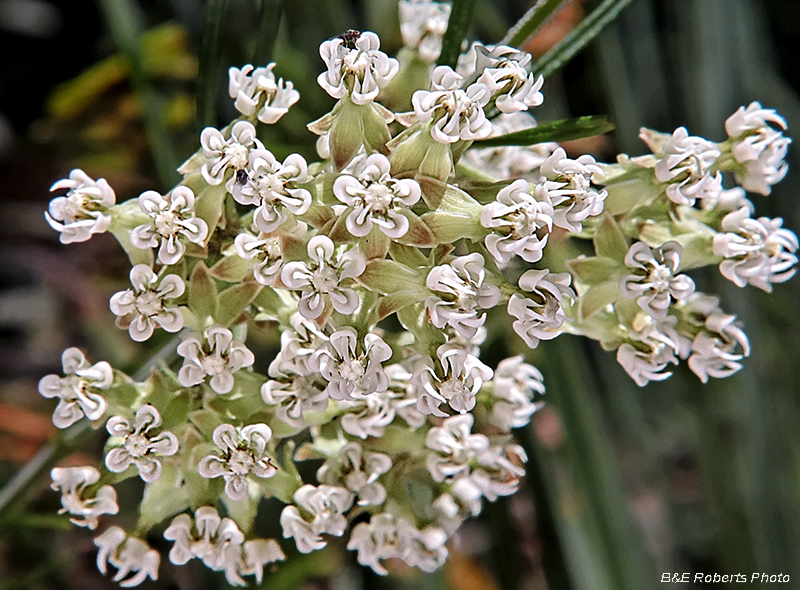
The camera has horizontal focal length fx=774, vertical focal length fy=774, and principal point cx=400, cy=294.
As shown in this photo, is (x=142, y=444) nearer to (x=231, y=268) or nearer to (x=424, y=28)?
(x=231, y=268)

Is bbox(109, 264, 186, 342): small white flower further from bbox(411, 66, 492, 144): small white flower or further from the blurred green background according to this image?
the blurred green background

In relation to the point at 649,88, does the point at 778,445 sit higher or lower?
lower

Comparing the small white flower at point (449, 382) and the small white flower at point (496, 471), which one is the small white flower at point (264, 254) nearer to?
the small white flower at point (449, 382)

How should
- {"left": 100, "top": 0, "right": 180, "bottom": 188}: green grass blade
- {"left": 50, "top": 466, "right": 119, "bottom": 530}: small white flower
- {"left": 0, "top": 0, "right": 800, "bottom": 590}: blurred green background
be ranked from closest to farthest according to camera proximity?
{"left": 50, "top": 466, "right": 119, "bottom": 530}: small white flower < {"left": 100, "top": 0, "right": 180, "bottom": 188}: green grass blade < {"left": 0, "top": 0, "right": 800, "bottom": 590}: blurred green background

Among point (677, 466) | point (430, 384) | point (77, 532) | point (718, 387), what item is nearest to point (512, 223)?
point (430, 384)

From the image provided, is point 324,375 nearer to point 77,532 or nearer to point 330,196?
point 330,196

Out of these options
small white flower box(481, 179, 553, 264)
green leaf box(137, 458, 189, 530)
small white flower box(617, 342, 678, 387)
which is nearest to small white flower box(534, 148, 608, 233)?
small white flower box(481, 179, 553, 264)
